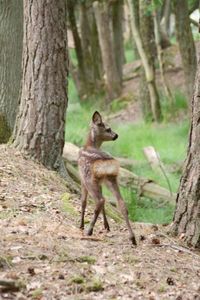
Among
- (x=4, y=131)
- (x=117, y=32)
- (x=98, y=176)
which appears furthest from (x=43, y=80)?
(x=117, y=32)

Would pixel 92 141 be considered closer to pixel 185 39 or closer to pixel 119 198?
pixel 119 198

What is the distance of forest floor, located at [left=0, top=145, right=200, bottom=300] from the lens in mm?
5637

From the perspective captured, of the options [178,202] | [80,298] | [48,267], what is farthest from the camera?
[178,202]

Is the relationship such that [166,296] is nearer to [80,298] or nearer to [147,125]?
[80,298]

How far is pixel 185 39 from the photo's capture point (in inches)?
677

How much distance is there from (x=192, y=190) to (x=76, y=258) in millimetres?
1730

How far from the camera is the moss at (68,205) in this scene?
7.95 m

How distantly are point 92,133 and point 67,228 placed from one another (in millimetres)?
1095

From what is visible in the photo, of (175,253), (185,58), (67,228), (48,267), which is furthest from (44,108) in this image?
(185,58)

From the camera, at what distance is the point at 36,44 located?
9.39 meters

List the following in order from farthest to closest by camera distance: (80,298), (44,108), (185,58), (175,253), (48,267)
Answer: (185,58) < (44,108) < (175,253) < (48,267) < (80,298)

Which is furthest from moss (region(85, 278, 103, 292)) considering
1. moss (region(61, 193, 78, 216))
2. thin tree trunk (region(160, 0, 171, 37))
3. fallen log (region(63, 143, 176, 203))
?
thin tree trunk (region(160, 0, 171, 37))

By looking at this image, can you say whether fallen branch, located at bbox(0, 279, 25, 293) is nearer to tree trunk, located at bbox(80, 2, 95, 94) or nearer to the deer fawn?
the deer fawn

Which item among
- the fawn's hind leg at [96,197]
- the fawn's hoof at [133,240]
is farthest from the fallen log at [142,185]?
the fawn's hoof at [133,240]
